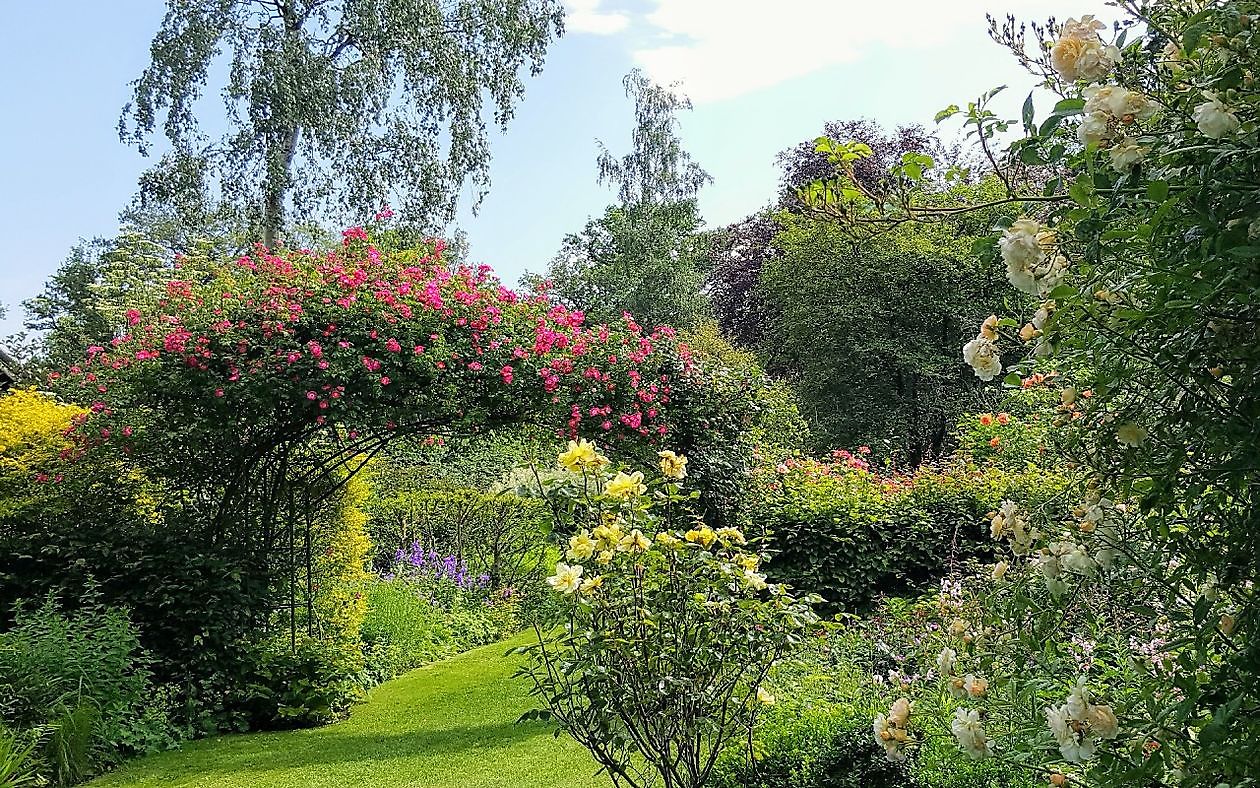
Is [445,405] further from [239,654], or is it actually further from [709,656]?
[709,656]

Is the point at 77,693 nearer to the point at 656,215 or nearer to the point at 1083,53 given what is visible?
the point at 1083,53

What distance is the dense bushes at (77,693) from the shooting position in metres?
5.45

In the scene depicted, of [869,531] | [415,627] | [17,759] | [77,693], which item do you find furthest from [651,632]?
[415,627]

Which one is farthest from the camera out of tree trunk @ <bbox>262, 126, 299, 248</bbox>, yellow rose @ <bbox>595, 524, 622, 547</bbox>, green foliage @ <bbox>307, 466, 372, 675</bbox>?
tree trunk @ <bbox>262, 126, 299, 248</bbox>

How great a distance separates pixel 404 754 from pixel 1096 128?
566cm

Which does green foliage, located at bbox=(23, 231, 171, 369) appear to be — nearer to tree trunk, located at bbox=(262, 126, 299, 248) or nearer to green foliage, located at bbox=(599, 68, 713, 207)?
tree trunk, located at bbox=(262, 126, 299, 248)

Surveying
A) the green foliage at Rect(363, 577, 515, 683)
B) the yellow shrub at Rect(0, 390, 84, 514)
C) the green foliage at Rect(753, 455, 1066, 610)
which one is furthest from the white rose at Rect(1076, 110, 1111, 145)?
the green foliage at Rect(363, 577, 515, 683)

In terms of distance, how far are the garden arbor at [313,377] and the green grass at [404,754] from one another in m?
1.13

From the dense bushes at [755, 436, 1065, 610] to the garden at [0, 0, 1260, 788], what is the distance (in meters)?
0.04

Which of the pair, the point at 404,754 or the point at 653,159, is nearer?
the point at 404,754

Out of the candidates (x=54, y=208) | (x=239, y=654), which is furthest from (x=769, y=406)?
(x=54, y=208)

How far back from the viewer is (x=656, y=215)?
2234cm

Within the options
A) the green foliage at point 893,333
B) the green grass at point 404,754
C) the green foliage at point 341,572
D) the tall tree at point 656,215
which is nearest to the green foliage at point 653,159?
the tall tree at point 656,215

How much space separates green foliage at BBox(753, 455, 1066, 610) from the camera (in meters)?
8.02
